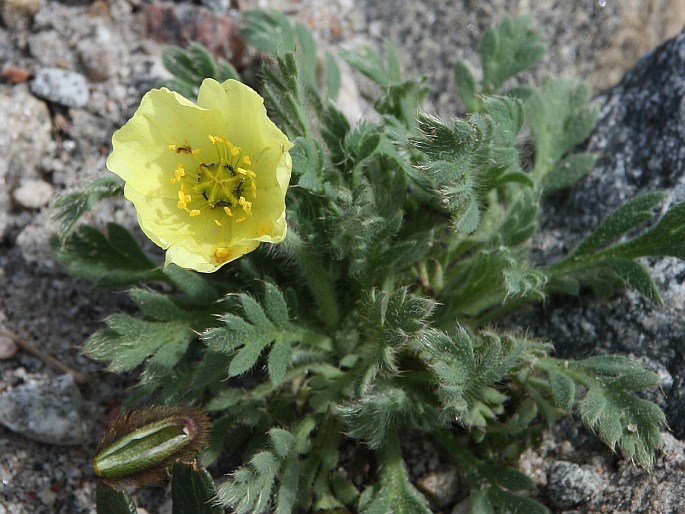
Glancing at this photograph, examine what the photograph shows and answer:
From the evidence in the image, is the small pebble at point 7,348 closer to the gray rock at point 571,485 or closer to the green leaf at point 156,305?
the green leaf at point 156,305

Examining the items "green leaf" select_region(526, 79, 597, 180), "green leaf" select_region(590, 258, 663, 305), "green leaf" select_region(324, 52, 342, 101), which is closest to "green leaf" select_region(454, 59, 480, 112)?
"green leaf" select_region(526, 79, 597, 180)

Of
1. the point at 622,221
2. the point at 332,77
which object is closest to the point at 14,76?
the point at 332,77

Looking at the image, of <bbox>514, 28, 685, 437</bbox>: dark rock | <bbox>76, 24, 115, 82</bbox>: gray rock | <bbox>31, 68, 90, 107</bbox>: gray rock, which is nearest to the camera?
<bbox>514, 28, 685, 437</bbox>: dark rock

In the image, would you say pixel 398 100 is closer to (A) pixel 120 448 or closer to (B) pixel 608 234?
(B) pixel 608 234

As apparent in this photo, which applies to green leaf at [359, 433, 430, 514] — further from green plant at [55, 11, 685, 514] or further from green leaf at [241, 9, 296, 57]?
green leaf at [241, 9, 296, 57]

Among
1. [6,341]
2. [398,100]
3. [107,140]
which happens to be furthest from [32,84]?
[398,100]

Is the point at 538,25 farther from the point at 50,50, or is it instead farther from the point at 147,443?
the point at 147,443
